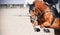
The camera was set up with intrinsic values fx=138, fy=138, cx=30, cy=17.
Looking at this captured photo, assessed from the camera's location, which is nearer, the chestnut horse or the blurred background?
the chestnut horse

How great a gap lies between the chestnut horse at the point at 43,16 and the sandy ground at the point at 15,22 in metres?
0.09

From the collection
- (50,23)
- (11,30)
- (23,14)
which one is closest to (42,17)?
(50,23)

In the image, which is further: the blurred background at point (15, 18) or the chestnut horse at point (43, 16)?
the blurred background at point (15, 18)

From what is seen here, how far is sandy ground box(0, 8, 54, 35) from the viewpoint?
151cm

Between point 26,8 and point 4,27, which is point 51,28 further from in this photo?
point 4,27

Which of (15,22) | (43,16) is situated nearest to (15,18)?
(15,22)

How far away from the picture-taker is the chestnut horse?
134 centimetres

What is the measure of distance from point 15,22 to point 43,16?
1.10ft

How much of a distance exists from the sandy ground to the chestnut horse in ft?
0.28

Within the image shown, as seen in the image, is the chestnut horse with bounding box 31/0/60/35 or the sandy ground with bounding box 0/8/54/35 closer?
the chestnut horse with bounding box 31/0/60/35

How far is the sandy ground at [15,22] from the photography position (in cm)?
151

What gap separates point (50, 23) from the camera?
136cm

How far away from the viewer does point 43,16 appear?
1420mm

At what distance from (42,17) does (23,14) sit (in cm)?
22
